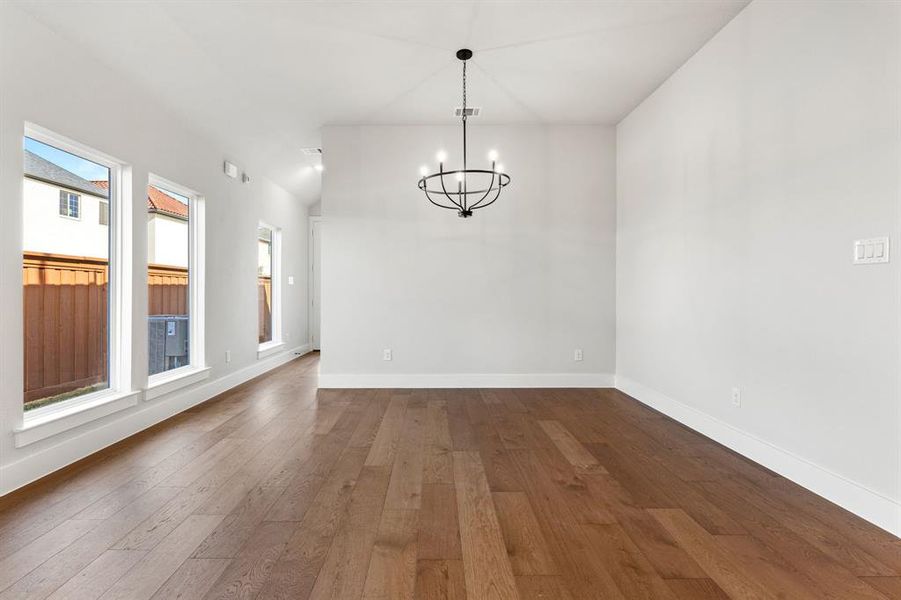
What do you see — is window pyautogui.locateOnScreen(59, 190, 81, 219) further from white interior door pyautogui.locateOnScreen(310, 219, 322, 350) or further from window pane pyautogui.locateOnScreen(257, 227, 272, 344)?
white interior door pyautogui.locateOnScreen(310, 219, 322, 350)

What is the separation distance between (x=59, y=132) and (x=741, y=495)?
4.51 meters

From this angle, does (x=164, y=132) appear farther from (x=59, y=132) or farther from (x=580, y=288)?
(x=580, y=288)

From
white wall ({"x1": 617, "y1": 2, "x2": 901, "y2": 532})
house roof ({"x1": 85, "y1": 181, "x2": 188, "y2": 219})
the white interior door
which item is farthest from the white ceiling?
the white interior door

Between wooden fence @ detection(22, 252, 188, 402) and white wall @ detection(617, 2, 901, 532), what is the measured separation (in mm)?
4505

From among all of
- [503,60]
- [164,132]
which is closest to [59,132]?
[164,132]

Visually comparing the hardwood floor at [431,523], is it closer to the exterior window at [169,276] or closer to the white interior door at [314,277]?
the exterior window at [169,276]

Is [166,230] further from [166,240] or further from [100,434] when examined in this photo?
[100,434]

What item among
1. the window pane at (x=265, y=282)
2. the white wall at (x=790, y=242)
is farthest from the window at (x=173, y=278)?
the white wall at (x=790, y=242)

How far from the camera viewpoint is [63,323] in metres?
2.95

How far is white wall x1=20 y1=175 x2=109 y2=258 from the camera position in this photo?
2670 millimetres

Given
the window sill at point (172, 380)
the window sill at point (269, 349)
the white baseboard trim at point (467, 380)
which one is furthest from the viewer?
the window sill at point (269, 349)

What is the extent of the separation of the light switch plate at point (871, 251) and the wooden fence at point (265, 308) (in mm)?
5975

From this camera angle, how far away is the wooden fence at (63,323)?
2691 millimetres

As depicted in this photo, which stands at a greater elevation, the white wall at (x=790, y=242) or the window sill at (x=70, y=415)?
the white wall at (x=790, y=242)
